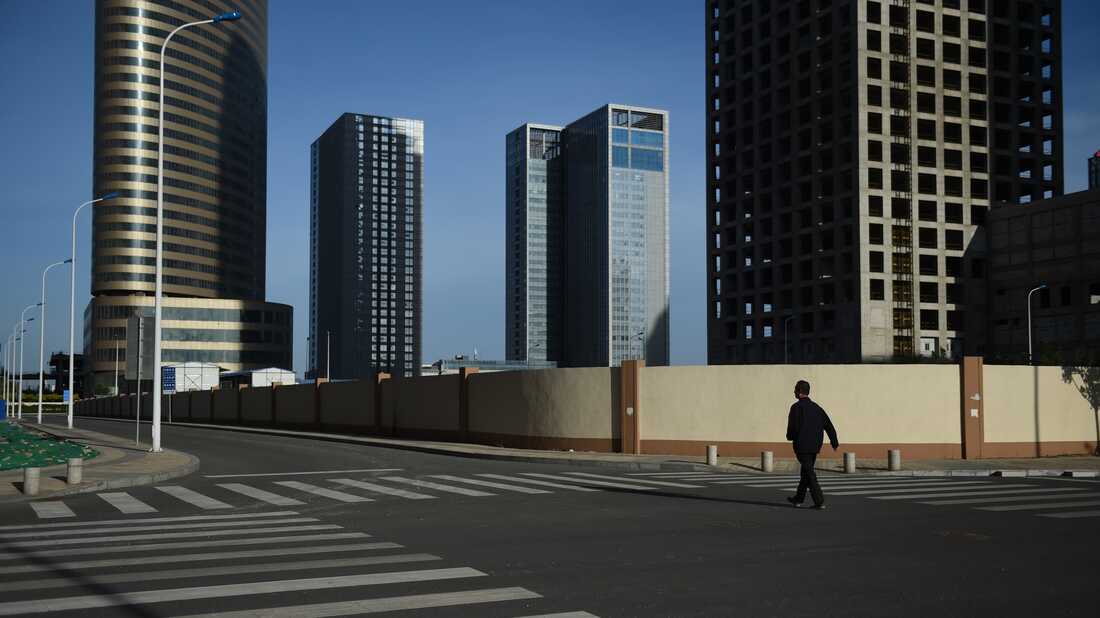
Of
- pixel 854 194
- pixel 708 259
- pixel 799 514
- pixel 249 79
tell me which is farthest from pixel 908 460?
pixel 249 79

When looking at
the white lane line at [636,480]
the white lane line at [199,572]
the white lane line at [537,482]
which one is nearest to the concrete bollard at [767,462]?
the white lane line at [636,480]

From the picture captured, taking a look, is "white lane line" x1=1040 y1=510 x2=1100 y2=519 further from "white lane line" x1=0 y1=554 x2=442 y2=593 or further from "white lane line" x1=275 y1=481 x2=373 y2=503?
"white lane line" x1=275 y1=481 x2=373 y2=503

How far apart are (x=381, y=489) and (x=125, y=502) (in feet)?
14.0

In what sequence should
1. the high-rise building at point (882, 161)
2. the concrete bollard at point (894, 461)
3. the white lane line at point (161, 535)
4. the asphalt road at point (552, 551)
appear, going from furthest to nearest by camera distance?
the high-rise building at point (882, 161) → the concrete bollard at point (894, 461) → the white lane line at point (161, 535) → the asphalt road at point (552, 551)

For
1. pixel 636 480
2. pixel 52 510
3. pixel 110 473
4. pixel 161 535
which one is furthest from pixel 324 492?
pixel 636 480

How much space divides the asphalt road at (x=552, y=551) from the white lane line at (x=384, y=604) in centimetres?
3

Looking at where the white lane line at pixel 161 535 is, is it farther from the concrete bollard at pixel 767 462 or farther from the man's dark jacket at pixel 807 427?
the concrete bollard at pixel 767 462

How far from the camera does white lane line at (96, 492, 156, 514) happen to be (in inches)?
585

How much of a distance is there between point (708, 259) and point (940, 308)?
86.2 ft

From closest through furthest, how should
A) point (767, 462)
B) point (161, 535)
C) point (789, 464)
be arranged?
point (161, 535) < point (767, 462) < point (789, 464)

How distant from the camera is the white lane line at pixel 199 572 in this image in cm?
866

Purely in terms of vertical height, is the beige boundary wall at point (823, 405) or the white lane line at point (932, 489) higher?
the beige boundary wall at point (823, 405)

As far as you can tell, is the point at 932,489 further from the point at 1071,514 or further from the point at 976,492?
the point at 1071,514

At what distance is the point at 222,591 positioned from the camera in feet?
27.2
